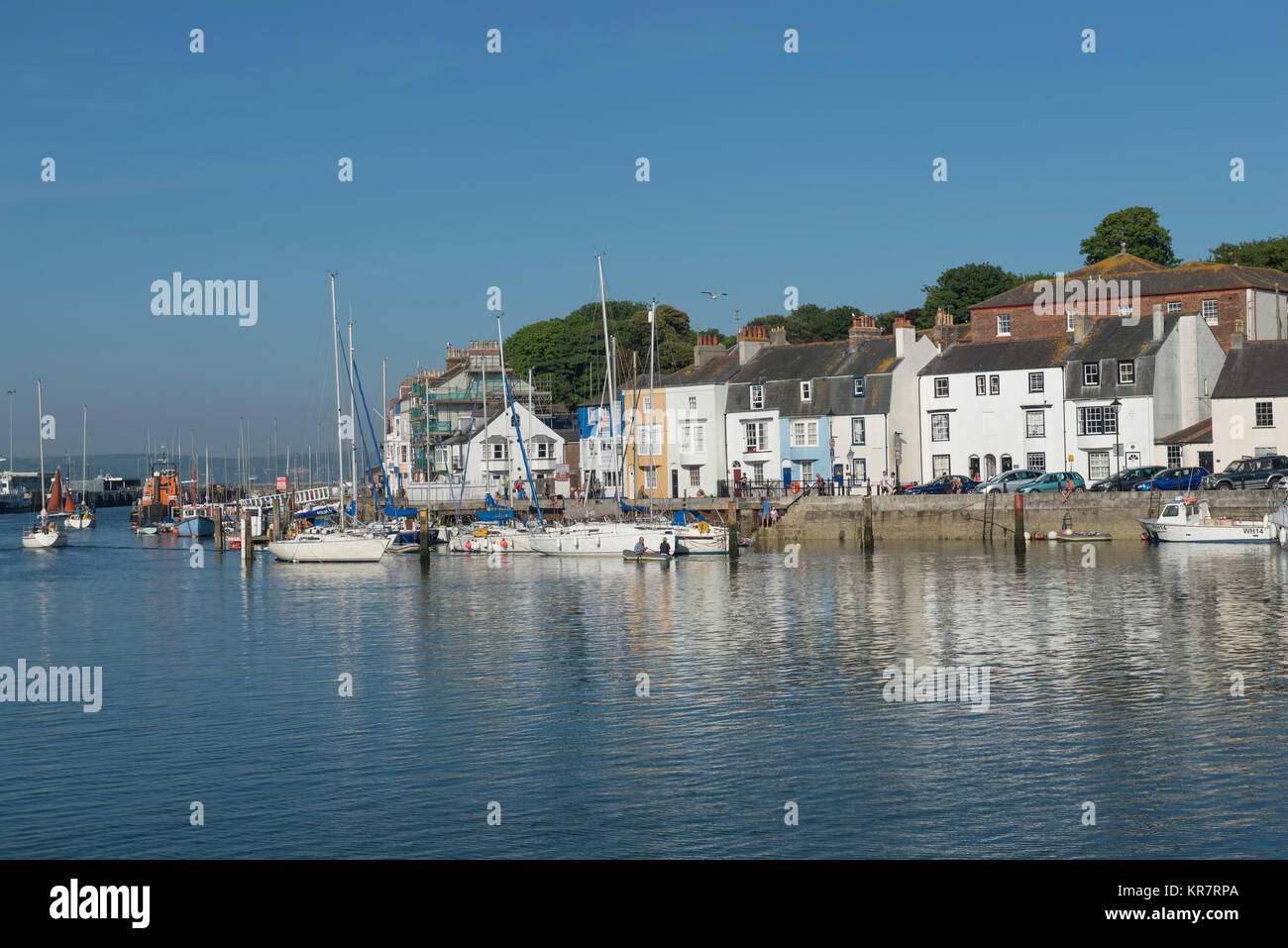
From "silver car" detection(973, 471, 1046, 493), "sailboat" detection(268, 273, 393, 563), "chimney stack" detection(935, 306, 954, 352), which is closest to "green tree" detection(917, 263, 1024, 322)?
"chimney stack" detection(935, 306, 954, 352)

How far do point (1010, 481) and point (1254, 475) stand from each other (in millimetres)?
13066

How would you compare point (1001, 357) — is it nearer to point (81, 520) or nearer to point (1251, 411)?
point (1251, 411)

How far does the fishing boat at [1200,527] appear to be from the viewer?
63.4m

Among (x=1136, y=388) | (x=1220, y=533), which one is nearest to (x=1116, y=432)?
(x=1136, y=388)

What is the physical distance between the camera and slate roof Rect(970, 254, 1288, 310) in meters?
87.1

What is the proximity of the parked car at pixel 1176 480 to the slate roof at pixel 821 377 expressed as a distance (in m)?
19.3

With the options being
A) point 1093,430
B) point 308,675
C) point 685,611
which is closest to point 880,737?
point 308,675

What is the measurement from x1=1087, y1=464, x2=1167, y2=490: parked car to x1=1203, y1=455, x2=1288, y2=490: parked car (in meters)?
2.92

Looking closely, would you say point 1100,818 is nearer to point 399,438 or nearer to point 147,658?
point 147,658

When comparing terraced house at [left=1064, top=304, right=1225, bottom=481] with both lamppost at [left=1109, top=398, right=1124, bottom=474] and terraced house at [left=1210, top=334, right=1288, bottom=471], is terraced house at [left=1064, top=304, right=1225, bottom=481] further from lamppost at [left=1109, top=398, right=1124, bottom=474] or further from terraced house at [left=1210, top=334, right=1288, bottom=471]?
terraced house at [left=1210, top=334, right=1288, bottom=471]

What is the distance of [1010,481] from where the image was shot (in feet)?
248

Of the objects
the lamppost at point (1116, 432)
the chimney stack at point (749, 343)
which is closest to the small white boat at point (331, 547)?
the chimney stack at point (749, 343)
